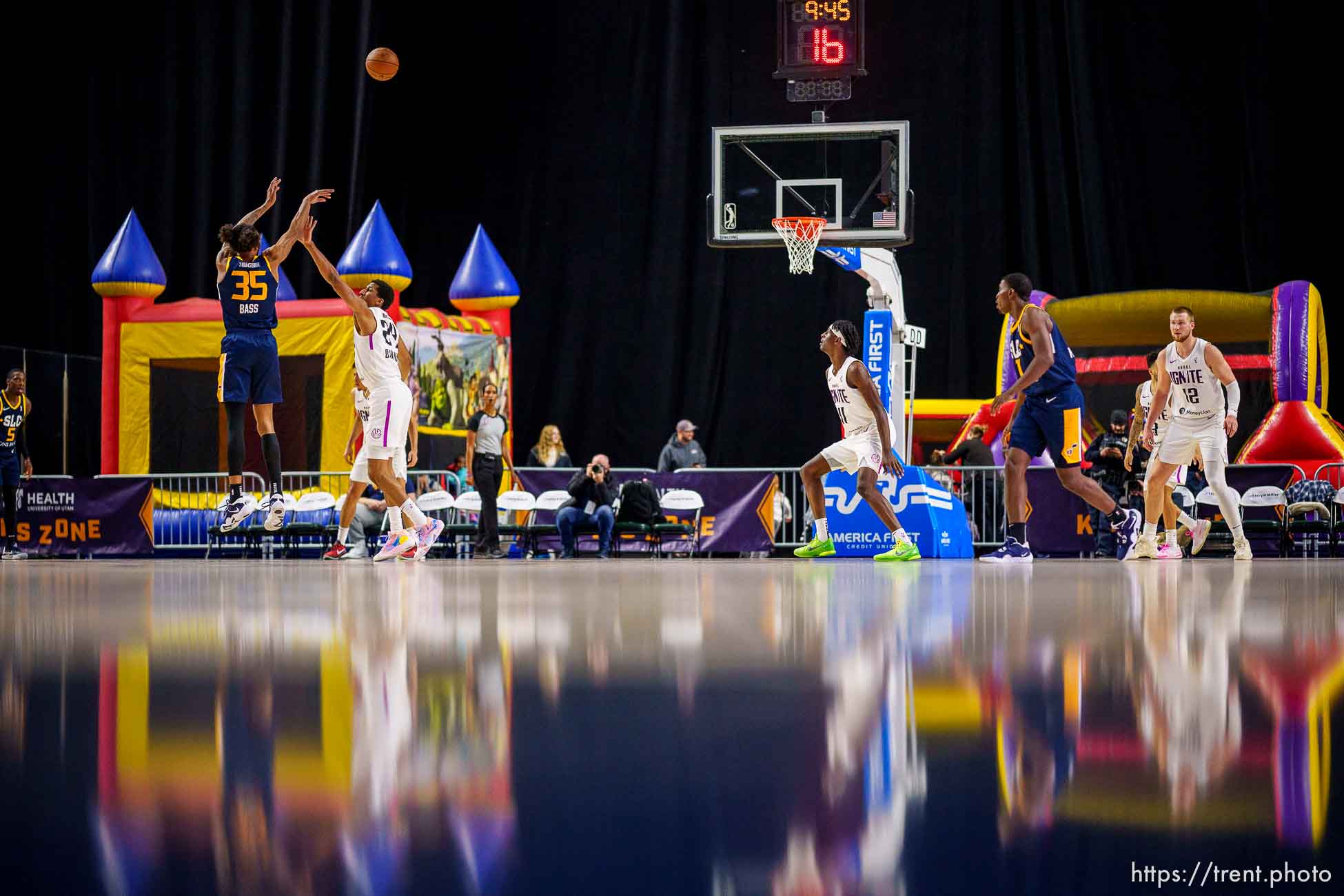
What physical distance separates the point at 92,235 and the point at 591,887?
2483 centimetres

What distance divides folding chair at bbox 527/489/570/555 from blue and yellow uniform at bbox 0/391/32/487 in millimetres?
5624

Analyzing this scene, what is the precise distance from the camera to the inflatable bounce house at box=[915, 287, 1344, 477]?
17.2 m

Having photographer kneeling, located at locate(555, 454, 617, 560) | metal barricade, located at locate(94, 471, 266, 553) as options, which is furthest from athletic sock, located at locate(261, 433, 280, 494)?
metal barricade, located at locate(94, 471, 266, 553)

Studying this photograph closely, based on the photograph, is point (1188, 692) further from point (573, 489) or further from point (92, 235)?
point (92, 235)

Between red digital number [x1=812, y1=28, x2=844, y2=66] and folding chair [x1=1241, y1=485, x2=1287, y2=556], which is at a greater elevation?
red digital number [x1=812, y1=28, x2=844, y2=66]

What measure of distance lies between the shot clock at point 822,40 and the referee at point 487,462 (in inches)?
215

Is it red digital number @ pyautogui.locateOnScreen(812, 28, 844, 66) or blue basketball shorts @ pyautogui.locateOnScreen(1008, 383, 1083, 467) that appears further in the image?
red digital number @ pyautogui.locateOnScreen(812, 28, 844, 66)

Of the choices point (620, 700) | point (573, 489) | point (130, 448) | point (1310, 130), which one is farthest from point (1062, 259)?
point (620, 700)

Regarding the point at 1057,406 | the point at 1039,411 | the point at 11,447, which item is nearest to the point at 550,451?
the point at 11,447

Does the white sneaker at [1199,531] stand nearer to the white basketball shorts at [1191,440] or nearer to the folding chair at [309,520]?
the white basketball shorts at [1191,440]

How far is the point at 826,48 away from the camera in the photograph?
17156 millimetres

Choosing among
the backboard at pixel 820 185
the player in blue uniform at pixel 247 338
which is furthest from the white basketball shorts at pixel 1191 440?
the player in blue uniform at pixel 247 338

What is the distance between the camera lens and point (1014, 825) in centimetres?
138

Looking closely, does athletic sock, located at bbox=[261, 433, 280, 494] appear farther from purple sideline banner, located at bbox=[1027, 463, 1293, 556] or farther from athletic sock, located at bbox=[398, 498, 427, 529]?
purple sideline banner, located at bbox=[1027, 463, 1293, 556]
